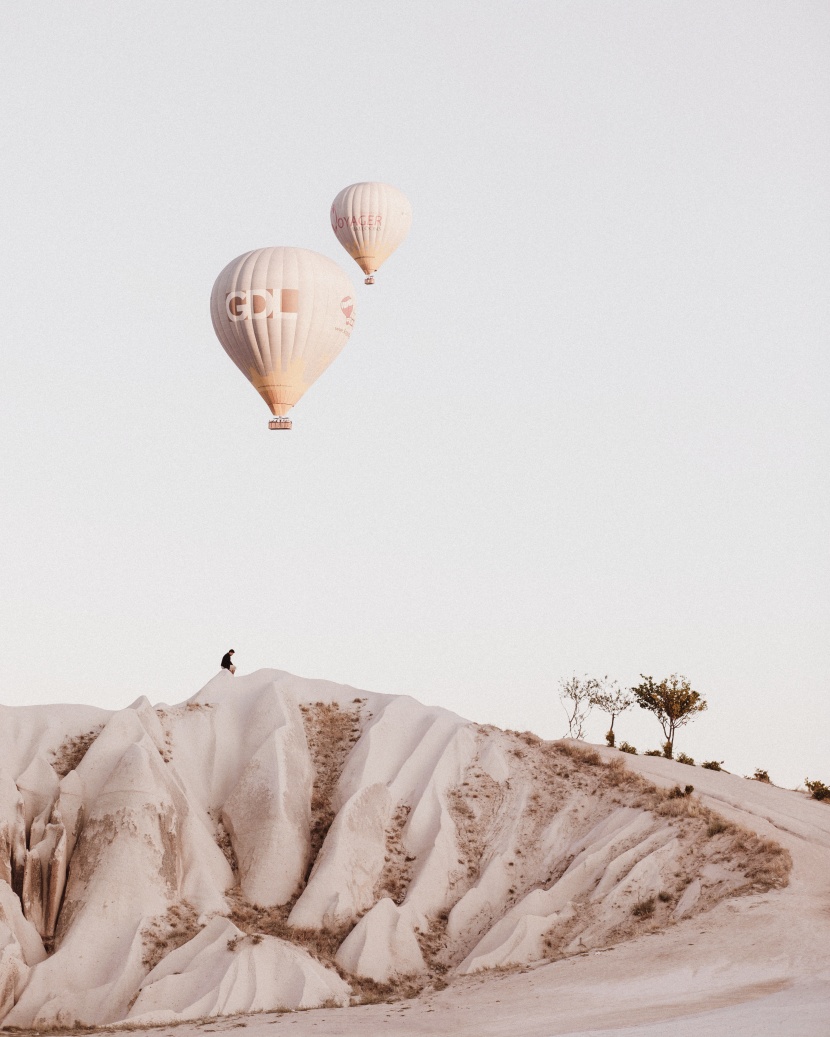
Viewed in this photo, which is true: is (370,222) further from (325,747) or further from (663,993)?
(663,993)

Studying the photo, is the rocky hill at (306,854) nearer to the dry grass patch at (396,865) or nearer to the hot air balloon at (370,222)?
the dry grass patch at (396,865)

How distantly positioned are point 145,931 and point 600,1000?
16078mm

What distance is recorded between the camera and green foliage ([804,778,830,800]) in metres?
49.2

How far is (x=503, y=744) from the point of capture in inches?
1988

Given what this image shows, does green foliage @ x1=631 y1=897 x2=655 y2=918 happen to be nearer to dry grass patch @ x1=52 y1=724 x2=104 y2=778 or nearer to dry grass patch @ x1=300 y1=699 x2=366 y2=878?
dry grass patch @ x1=300 y1=699 x2=366 y2=878

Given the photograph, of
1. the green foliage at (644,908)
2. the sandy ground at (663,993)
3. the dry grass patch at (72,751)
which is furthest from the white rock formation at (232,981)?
the dry grass patch at (72,751)

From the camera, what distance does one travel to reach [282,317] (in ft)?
154

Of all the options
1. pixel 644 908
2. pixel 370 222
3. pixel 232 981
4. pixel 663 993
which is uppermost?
pixel 370 222

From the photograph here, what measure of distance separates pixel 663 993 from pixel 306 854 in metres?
17.8

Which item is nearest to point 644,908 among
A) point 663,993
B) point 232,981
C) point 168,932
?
point 663,993

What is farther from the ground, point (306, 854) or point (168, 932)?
point (306, 854)

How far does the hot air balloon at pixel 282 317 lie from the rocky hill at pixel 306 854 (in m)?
11.6

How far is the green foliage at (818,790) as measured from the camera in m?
49.2

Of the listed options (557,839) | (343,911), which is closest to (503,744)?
(557,839)
